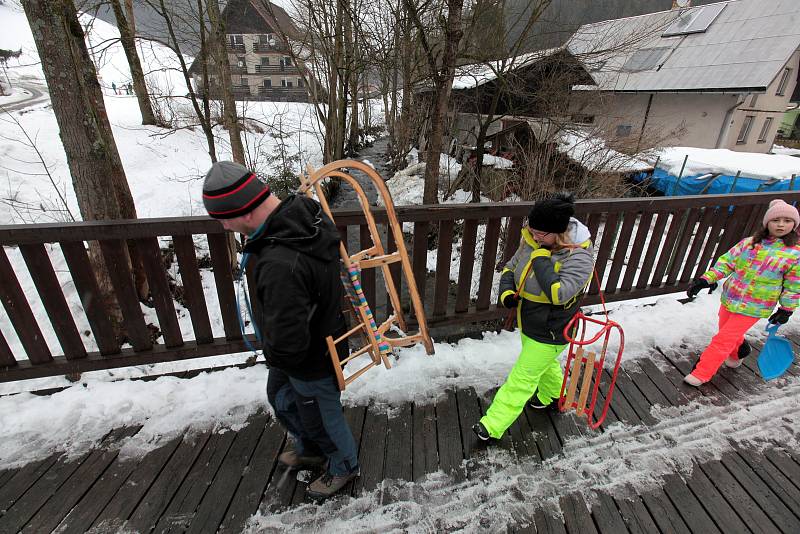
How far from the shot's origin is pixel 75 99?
11.4 ft

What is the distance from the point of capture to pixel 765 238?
8.50 feet

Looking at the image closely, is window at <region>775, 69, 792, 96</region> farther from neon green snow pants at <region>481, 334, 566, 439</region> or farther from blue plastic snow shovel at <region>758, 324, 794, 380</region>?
neon green snow pants at <region>481, 334, 566, 439</region>

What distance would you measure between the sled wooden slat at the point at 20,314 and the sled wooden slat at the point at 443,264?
2733 mm

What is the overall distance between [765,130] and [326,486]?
27957 mm

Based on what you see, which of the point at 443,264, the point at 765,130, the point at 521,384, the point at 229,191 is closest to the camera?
the point at 229,191

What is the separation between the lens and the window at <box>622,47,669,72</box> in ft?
65.7

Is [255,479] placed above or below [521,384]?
below

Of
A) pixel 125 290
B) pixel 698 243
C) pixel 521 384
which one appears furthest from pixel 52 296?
pixel 698 243

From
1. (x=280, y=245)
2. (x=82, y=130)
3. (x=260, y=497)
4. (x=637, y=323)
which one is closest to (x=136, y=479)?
(x=260, y=497)

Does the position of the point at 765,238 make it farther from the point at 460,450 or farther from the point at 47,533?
the point at 47,533

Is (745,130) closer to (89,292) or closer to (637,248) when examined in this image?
(637,248)

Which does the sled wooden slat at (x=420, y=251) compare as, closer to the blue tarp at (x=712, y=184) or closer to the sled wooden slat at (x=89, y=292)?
the sled wooden slat at (x=89, y=292)

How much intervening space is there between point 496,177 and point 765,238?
23.6ft

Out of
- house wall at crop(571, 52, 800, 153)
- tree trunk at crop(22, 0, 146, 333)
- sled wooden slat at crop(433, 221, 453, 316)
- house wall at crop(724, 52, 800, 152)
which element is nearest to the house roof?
house wall at crop(571, 52, 800, 153)
